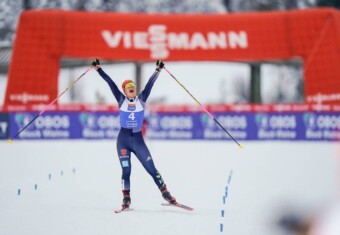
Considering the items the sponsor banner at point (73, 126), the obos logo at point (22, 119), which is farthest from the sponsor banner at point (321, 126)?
the obos logo at point (22, 119)

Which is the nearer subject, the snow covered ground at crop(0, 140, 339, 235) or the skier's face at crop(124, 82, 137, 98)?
the snow covered ground at crop(0, 140, 339, 235)

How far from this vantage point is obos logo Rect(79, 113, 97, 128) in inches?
752

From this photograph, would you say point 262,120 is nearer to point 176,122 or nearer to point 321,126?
point 321,126

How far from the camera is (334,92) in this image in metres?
20.3

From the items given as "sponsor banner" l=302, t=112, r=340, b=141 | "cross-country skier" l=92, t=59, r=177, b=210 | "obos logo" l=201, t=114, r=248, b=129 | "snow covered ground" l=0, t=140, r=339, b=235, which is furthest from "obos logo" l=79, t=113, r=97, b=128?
"cross-country skier" l=92, t=59, r=177, b=210

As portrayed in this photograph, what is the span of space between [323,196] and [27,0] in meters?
31.2

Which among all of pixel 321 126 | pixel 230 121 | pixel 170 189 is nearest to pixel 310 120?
pixel 321 126

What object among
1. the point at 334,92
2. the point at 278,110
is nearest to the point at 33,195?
the point at 278,110

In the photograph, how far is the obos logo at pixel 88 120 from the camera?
19.1 metres

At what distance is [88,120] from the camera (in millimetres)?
19109

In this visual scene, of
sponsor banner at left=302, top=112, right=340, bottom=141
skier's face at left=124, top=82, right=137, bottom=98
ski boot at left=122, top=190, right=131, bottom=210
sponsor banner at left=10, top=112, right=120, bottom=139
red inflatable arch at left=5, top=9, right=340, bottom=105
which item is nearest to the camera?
ski boot at left=122, top=190, right=131, bottom=210

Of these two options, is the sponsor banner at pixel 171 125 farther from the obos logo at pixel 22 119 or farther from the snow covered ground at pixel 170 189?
the snow covered ground at pixel 170 189

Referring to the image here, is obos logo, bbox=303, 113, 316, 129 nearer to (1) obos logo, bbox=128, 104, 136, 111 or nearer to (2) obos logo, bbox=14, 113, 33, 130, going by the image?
(2) obos logo, bbox=14, 113, 33, 130

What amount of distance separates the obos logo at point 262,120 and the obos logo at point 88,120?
20.1 feet
